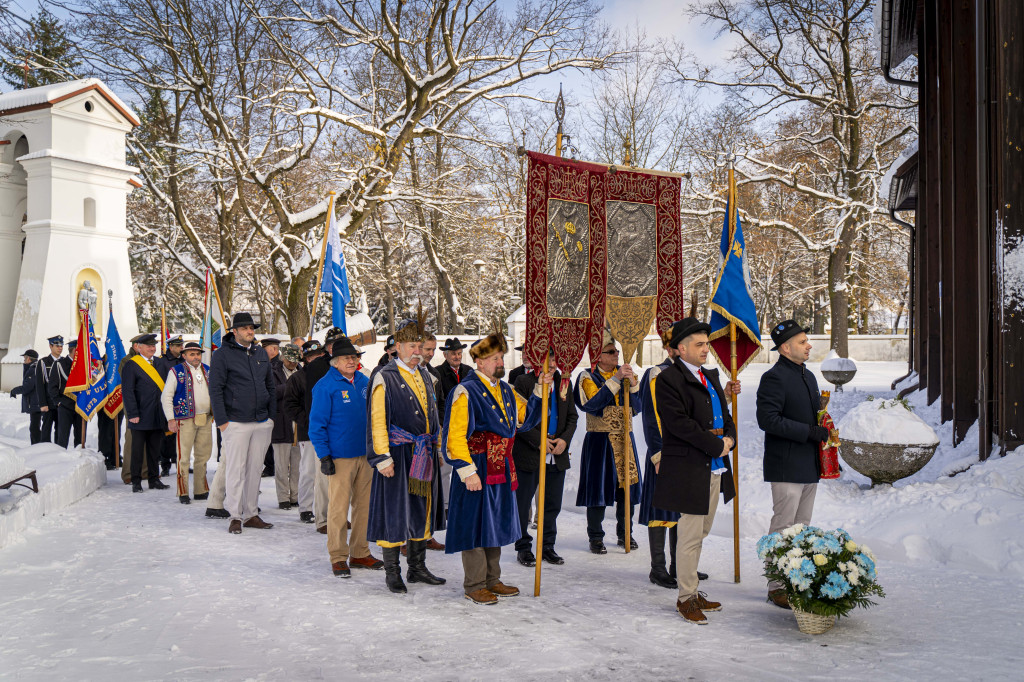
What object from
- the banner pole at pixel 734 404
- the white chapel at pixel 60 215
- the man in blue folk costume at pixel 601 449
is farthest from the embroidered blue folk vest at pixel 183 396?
the white chapel at pixel 60 215

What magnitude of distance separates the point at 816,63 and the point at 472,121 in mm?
11407

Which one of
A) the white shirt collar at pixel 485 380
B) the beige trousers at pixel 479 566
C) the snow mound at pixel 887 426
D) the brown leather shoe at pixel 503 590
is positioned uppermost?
the white shirt collar at pixel 485 380

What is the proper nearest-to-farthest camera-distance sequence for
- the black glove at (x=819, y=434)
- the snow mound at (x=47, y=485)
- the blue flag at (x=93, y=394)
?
the black glove at (x=819, y=434) → the snow mound at (x=47, y=485) → the blue flag at (x=93, y=394)

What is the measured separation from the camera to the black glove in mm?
5633

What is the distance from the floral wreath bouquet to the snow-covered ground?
0.22 metres

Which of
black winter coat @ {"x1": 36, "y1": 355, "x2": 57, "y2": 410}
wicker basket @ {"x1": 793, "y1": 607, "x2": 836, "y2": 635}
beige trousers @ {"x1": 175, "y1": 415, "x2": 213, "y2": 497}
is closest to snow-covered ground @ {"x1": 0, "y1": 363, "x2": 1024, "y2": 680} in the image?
wicker basket @ {"x1": 793, "y1": 607, "x2": 836, "y2": 635}

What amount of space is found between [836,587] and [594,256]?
342 centimetres

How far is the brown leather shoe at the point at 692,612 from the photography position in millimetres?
5250

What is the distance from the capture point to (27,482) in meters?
8.84

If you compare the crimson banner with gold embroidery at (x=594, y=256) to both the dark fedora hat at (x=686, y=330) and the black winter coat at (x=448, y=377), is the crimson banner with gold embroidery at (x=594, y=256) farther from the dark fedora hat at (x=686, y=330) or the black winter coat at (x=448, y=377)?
the black winter coat at (x=448, y=377)

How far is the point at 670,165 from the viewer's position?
102 feet

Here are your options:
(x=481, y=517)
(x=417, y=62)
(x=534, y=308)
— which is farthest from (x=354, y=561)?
(x=417, y=62)

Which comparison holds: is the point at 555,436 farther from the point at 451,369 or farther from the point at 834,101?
the point at 834,101

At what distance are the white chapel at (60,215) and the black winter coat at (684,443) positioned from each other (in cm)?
2335
